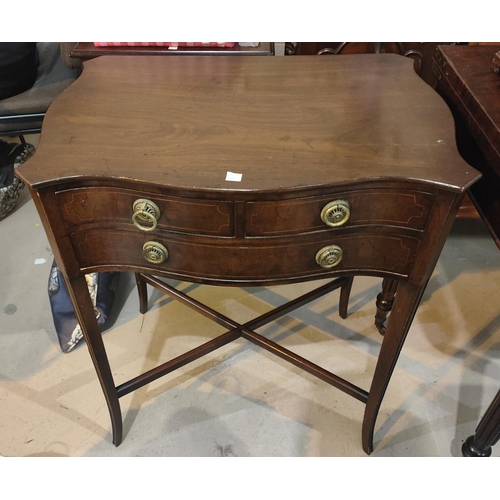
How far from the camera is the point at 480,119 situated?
2.74 feet

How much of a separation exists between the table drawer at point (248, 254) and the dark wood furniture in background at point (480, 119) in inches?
9.7

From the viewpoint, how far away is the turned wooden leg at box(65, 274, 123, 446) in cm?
80

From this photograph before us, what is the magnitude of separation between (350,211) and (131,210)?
0.33 metres

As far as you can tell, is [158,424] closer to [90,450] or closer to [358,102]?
[90,450]

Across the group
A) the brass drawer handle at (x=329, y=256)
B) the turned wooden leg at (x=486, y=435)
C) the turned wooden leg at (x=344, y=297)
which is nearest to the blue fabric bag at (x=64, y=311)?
the turned wooden leg at (x=344, y=297)

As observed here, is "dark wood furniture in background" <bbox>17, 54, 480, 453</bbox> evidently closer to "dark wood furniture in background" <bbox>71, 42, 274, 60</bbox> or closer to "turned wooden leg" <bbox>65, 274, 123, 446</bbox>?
"turned wooden leg" <bbox>65, 274, 123, 446</bbox>

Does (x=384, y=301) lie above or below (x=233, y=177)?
below

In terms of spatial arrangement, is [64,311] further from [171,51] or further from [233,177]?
[233,177]

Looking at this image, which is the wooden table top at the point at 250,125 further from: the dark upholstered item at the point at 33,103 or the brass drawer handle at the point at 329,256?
the dark upholstered item at the point at 33,103

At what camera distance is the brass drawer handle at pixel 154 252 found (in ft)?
2.38

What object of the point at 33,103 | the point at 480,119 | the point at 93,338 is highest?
the point at 480,119

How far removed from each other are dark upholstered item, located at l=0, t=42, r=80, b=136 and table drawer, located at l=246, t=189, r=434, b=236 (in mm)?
1037

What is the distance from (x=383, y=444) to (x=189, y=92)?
94 centimetres

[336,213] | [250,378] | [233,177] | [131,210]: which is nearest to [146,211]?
[131,210]
